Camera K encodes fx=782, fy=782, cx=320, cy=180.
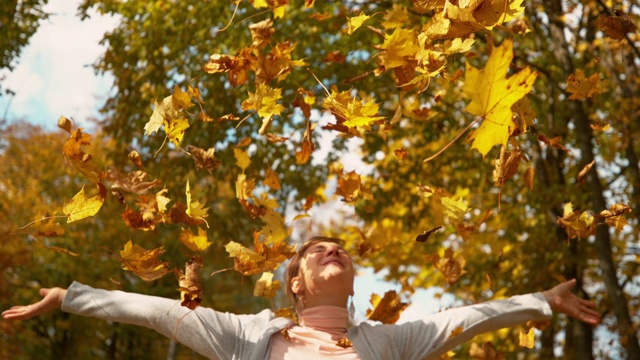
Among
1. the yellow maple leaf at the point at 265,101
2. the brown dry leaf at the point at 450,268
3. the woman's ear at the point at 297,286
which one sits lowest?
the woman's ear at the point at 297,286

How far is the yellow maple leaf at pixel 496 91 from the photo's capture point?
2.18 metres

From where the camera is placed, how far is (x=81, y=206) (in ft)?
10.4

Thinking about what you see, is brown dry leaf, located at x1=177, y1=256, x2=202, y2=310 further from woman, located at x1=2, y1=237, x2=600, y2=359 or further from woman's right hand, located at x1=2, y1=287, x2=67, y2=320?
woman's right hand, located at x1=2, y1=287, x2=67, y2=320

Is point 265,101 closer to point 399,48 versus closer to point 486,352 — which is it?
point 399,48

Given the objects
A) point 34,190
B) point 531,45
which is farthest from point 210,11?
point 34,190

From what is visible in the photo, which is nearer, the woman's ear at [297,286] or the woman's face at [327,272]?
the woman's face at [327,272]

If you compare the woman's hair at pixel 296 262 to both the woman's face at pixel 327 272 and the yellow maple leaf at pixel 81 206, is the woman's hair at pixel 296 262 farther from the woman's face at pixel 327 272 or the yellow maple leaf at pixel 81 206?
the yellow maple leaf at pixel 81 206

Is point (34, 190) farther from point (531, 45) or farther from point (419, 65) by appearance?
point (419, 65)

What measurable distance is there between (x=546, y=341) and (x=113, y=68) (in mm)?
5512

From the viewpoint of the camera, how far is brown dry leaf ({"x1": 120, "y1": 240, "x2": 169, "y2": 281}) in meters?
3.26

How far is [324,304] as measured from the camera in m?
3.47

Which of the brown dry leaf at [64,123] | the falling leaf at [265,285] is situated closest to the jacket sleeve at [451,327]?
the falling leaf at [265,285]

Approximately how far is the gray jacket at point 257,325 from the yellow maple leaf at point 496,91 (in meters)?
1.30

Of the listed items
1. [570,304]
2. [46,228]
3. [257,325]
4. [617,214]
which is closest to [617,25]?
[617,214]
